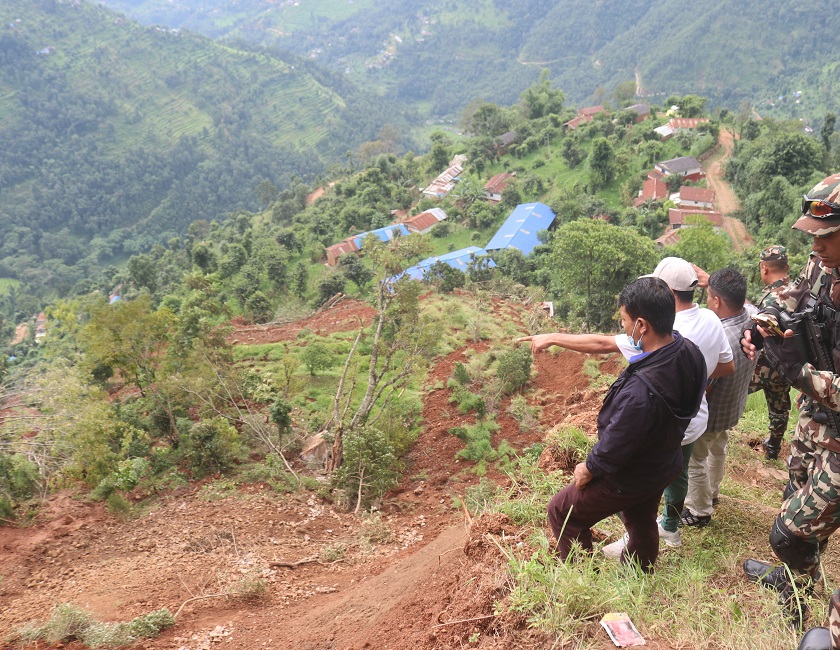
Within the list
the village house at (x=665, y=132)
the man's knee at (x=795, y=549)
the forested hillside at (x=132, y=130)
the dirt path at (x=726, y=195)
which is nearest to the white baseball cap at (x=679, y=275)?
the man's knee at (x=795, y=549)

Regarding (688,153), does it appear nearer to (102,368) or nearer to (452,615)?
(102,368)

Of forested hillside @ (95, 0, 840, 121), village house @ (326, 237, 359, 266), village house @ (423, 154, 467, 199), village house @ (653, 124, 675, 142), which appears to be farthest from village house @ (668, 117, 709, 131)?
village house @ (326, 237, 359, 266)

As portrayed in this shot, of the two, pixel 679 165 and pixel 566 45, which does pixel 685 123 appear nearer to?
pixel 679 165

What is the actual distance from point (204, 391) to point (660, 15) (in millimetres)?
123092

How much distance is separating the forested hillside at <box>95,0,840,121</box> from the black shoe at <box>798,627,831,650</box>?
65.6m

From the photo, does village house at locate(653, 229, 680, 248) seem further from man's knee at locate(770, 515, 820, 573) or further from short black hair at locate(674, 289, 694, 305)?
man's knee at locate(770, 515, 820, 573)

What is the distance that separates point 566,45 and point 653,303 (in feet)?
415

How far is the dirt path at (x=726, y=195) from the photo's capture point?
2759cm

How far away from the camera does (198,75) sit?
82562mm

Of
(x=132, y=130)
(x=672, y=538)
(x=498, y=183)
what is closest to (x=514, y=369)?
(x=672, y=538)

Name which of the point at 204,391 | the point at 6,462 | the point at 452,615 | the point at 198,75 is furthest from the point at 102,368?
the point at 198,75

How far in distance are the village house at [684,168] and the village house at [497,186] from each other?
998 centimetres

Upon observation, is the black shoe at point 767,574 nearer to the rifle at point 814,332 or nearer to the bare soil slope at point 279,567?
the rifle at point 814,332

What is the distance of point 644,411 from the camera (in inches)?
91.0
